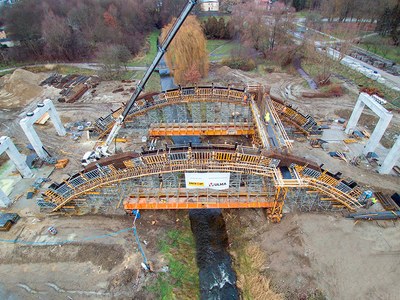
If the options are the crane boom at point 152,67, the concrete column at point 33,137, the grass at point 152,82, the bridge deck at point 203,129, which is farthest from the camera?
the grass at point 152,82

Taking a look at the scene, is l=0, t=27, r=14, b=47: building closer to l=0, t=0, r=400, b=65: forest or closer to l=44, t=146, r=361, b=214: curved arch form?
l=0, t=0, r=400, b=65: forest

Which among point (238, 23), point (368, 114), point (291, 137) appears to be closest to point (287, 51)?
point (238, 23)

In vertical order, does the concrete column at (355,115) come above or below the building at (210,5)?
below

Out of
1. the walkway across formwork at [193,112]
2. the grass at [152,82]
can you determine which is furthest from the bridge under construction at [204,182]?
the grass at [152,82]

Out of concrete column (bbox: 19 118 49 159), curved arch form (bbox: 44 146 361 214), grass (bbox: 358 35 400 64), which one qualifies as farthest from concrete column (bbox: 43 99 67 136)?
grass (bbox: 358 35 400 64)

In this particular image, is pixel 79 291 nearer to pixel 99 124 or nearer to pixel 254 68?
pixel 99 124

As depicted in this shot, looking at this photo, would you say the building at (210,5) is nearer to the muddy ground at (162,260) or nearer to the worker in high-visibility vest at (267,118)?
the worker in high-visibility vest at (267,118)
